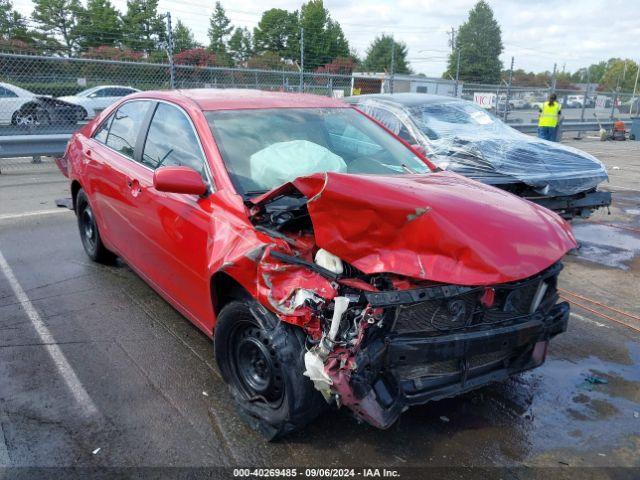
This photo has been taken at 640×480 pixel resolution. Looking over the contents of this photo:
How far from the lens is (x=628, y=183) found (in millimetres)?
11242

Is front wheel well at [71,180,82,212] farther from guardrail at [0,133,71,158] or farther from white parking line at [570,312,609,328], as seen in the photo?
guardrail at [0,133,71,158]

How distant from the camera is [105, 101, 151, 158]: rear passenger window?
13.8 ft

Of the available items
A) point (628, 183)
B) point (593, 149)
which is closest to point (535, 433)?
point (628, 183)

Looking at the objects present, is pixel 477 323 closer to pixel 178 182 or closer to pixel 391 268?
pixel 391 268

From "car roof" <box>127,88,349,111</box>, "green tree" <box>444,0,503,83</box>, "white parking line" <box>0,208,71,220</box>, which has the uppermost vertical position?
"green tree" <box>444,0,503,83</box>

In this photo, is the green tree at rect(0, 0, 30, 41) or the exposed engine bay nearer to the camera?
the exposed engine bay

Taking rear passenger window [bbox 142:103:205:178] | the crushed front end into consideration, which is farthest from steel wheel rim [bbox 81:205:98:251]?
the crushed front end

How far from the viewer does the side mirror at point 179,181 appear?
9.78ft

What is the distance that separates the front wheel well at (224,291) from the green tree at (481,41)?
2430 inches

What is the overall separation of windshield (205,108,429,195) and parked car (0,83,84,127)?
364 inches

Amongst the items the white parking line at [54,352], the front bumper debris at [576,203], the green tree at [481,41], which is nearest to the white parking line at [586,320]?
the front bumper debris at [576,203]

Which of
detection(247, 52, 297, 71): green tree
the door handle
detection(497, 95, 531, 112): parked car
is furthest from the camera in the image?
detection(497, 95, 531, 112): parked car

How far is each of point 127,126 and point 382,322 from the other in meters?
3.03

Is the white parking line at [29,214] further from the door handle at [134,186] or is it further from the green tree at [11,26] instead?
the green tree at [11,26]
